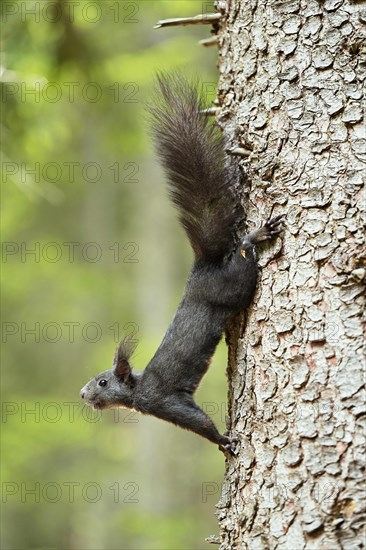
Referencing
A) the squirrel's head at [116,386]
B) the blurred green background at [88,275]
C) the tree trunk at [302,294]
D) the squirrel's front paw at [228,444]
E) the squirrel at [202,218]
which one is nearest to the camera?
the tree trunk at [302,294]

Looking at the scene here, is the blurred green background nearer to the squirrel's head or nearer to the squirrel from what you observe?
the squirrel

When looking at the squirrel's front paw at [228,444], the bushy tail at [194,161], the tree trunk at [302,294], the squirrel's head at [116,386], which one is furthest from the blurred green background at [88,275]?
the squirrel's front paw at [228,444]

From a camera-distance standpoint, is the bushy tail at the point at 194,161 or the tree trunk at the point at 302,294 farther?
the bushy tail at the point at 194,161

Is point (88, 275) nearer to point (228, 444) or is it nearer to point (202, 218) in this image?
point (202, 218)

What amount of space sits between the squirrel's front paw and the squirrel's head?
947 mm

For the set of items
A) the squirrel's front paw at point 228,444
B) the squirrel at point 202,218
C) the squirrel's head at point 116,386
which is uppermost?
the squirrel at point 202,218

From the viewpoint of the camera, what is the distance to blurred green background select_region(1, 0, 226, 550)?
6441mm

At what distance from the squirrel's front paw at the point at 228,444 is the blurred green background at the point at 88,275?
1.87 meters

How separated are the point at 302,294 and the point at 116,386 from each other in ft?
5.14

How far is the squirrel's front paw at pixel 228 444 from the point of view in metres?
3.00

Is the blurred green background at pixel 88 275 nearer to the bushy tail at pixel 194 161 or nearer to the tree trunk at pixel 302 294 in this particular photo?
the bushy tail at pixel 194 161

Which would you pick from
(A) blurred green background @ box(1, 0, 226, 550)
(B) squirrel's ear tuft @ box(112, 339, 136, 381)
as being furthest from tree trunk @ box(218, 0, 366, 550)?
(A) blurred green background @ box(1, 0, 226, 550)

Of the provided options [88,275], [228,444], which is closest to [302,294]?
[228,444]

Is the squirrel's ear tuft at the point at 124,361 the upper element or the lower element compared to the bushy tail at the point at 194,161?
lower
